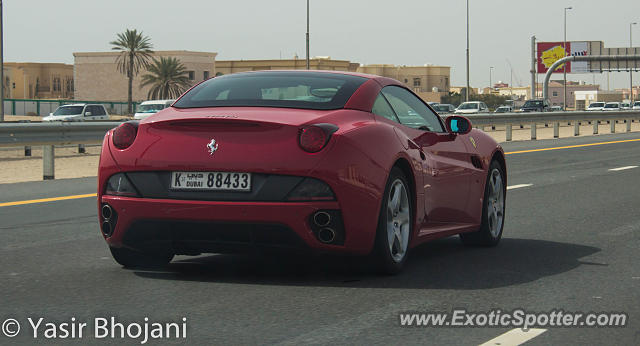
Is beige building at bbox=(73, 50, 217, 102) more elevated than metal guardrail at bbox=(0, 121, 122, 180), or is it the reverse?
beige building at bbox=(73, 50, 217, 102)

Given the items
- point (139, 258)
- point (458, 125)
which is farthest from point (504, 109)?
point (139, 258)

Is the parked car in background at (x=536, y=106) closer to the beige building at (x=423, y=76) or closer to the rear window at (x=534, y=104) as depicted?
the rear window at (x=534, y=104)

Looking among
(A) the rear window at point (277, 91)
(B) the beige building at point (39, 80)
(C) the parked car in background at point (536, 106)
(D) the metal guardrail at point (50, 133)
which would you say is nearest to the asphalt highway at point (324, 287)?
(A) the rear window at point (277, 91)

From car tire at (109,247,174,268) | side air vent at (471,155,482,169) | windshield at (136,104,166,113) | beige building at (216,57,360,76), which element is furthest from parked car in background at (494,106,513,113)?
car tire at (109,247,174,268)

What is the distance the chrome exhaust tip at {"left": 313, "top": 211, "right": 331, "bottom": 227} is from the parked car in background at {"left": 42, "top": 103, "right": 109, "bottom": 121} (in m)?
35.7

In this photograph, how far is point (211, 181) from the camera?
6.39 meters

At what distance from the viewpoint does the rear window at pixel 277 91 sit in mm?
6941

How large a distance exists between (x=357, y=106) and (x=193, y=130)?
1090mm

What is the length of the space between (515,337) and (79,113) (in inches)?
1521

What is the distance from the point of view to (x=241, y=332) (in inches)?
205

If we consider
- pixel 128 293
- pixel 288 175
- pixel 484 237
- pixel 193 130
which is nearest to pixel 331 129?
pixel 288 175

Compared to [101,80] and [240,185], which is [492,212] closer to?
[240,185]

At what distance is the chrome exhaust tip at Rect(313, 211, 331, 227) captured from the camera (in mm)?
6379

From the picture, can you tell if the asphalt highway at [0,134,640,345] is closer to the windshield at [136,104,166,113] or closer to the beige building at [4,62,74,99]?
the windshield at [136,104,166,113]
